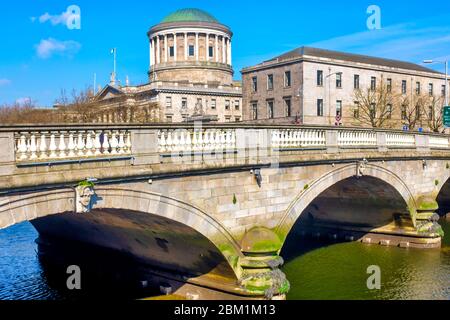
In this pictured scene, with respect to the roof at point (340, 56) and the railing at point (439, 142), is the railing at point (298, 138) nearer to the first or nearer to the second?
the railing at point (439, 142)

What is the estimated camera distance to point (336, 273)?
21484mm

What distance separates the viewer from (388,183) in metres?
23.4

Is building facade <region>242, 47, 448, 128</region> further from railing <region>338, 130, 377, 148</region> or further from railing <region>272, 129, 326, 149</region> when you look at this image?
railing <region>272, 129, 326, 149</region>

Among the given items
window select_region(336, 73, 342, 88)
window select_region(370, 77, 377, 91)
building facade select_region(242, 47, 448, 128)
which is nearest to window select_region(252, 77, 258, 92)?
building facade select_region(242, 47, 448, 128)

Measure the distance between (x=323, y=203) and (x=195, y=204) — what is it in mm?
16353

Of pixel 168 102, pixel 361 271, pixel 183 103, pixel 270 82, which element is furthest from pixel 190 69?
pixel 361 271

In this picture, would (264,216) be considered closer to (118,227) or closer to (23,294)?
(118,227)

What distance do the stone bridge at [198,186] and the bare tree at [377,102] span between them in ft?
103

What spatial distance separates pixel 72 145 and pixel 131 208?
214 cm

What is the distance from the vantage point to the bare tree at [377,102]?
55406mm

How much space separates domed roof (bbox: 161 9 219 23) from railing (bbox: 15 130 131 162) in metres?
89.2

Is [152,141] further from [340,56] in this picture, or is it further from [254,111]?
[340,56]

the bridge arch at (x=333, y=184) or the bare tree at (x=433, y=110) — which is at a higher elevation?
the bare tree at (x=433, y=110)

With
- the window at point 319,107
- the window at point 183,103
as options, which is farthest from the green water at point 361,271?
the window at point 183,103
